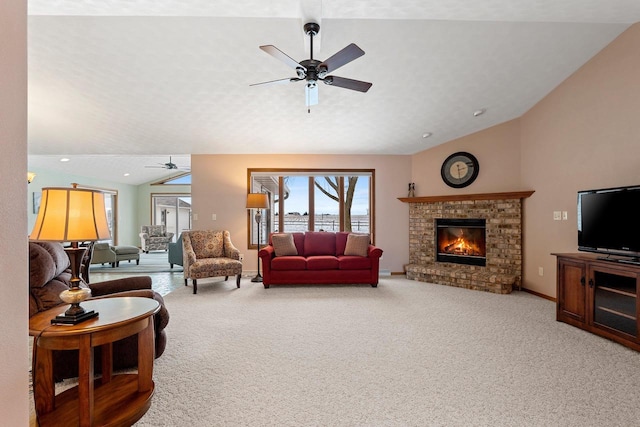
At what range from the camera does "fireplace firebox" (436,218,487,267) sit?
5.20 meters

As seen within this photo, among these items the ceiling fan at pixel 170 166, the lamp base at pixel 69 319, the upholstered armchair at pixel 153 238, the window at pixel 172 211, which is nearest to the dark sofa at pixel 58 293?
the lamp base at pixel 69 319

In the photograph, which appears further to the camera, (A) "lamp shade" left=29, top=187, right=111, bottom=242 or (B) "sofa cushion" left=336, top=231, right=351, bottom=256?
(B) "sofa cushion" left=336, top=231, right=351, bottom=256

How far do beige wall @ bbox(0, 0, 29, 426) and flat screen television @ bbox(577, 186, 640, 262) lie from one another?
4229 millimetres

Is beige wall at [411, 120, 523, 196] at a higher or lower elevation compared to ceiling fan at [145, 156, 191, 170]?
lower

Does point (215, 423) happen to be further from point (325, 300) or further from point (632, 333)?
point (632, 333)

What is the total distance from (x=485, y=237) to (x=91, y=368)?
537cm

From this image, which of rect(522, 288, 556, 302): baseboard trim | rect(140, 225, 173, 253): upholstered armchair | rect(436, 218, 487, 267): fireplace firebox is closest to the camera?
rect(522, 288, 556, 302): baseboard trim

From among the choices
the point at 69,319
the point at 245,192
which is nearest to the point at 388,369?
the point at 69,319

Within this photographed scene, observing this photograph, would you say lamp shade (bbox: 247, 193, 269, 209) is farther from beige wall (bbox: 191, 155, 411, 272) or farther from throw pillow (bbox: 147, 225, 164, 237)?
throw pillow (bbox: 147, 225, 164, 237)

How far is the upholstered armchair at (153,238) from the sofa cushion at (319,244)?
6438mm

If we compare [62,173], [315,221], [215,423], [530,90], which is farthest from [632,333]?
[62,173]

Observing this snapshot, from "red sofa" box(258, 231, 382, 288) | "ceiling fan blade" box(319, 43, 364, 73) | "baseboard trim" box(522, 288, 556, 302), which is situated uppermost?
"ceiling fan blade" box(319, 43, 364, 73)

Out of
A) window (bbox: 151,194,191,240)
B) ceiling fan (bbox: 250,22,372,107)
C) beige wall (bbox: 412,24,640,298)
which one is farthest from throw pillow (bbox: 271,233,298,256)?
window (bbox: 151,194,191,240)

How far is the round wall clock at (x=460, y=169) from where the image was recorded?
17.1ft
